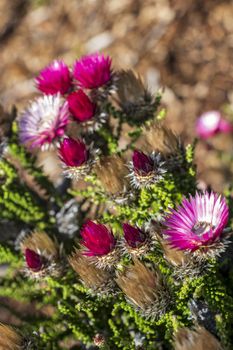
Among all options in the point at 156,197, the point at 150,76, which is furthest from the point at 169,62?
the point at 156,197

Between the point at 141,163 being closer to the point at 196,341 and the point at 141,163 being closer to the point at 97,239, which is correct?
the point at 97,239

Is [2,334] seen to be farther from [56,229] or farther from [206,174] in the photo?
[206,174]

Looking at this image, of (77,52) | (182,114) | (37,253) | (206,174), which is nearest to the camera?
(37,253)

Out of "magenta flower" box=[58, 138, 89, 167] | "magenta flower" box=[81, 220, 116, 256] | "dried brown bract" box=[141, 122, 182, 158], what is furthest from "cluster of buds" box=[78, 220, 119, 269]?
"dried brown bract" box=[141, 122, 182, 158]

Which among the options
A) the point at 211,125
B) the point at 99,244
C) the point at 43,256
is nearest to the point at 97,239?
the point at 99,244

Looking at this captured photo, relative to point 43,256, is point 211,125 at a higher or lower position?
higher

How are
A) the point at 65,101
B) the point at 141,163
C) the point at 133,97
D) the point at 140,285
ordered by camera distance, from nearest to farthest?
1. the point at 140,285
2. the point at 141,163
3. the point at 65,101
4. the point at 133,97
